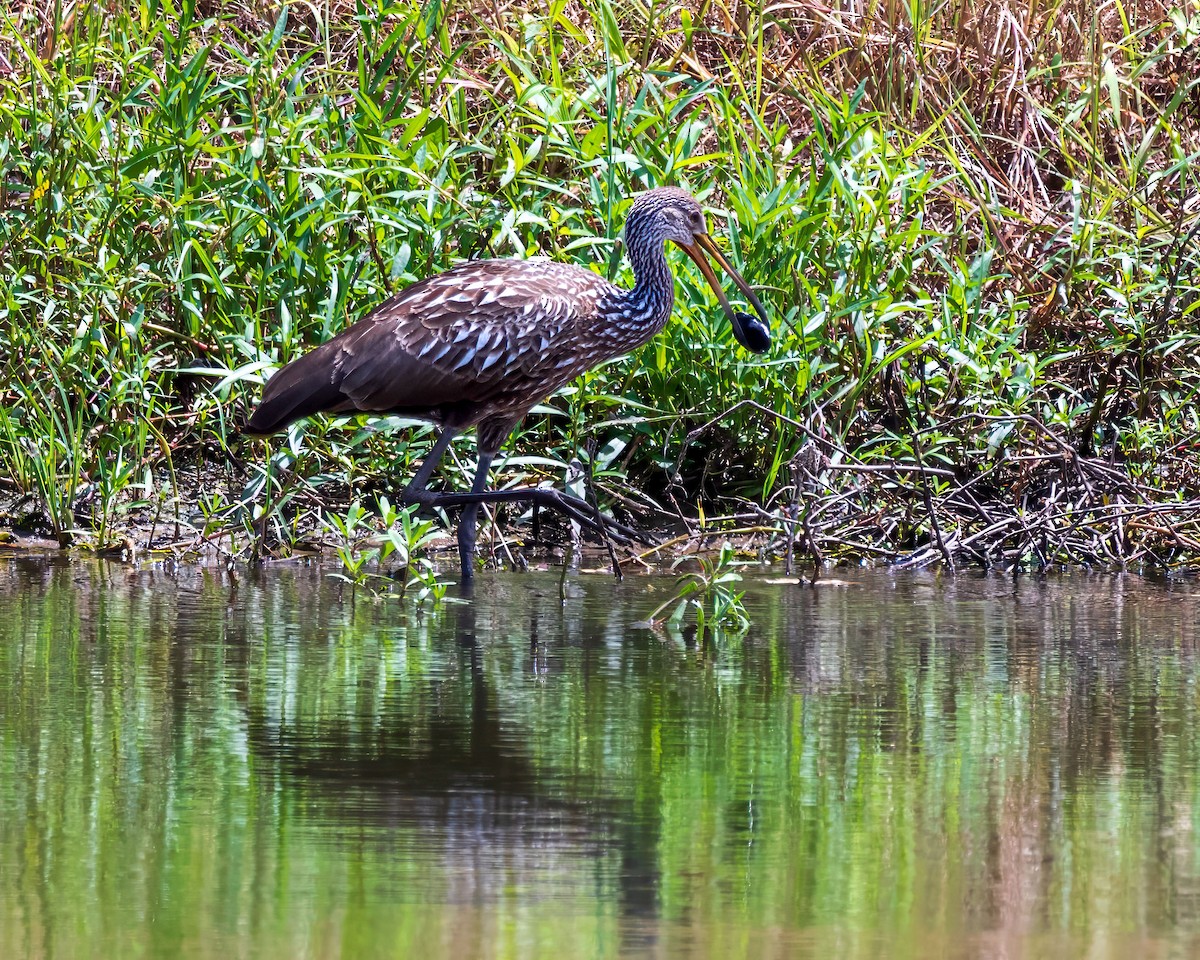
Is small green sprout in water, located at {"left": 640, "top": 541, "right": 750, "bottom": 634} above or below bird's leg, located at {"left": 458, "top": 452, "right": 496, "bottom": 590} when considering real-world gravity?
below

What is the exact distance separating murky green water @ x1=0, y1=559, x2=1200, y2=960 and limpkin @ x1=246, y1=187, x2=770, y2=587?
1063 millimetres

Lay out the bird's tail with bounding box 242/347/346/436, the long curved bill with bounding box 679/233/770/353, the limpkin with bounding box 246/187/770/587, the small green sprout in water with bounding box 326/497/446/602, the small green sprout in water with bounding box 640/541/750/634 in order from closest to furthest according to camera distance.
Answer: the small green sprout in water with bounding box 640/541/750/634, the small green sprout in water with bounding box 326/497/446/602, the bird's tail with bounding box 242/347/346/436, the limpkin with bounding box 246/187/770/587, the long curved bill with bounding box 679/233/770/353

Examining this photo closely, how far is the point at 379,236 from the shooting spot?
8.56 m

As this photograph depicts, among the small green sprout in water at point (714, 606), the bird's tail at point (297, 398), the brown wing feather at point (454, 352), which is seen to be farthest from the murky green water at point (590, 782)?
the brown wing feather at point (454, 352)

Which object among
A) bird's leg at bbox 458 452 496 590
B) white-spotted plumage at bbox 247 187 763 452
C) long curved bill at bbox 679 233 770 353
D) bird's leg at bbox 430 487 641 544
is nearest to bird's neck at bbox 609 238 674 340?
white-spotted plumage at bbox 247 187 763 452

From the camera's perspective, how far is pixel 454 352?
7559mm

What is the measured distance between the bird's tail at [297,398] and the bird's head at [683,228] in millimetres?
1529

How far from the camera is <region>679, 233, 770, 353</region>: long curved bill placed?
779cm

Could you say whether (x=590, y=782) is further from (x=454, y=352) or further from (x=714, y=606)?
(x=454, y=352)

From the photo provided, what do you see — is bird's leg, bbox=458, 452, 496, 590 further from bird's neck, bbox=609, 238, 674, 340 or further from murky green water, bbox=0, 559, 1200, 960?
bird's neck, bbox=609, 238, 674, 340

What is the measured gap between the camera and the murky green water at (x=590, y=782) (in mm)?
3070

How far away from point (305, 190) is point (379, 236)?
427mm

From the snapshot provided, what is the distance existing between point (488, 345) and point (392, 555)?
3.08 ft

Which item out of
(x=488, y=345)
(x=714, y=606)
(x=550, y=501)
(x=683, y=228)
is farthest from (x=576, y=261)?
(x=714, y=606)
